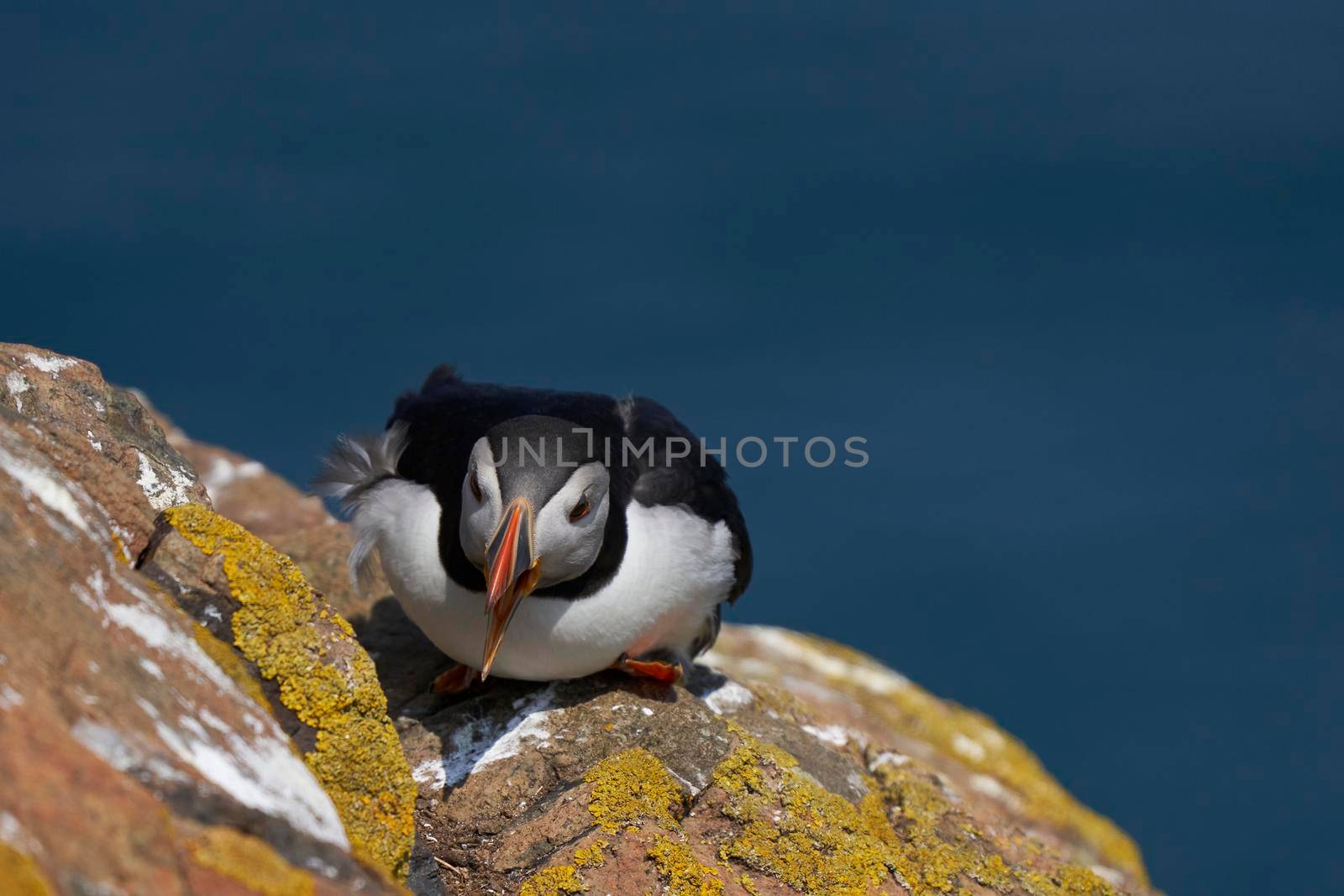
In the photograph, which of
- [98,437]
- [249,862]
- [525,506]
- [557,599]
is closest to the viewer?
[249,862]

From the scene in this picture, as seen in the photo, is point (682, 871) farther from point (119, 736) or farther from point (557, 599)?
point (119, 736)

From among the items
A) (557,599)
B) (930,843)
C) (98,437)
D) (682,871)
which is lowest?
(682,871)

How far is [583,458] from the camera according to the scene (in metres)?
4.51

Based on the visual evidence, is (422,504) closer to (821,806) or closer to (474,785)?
(474,785)

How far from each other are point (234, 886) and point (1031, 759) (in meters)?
7.16

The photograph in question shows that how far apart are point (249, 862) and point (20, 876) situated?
485 millimetres

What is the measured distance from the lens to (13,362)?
4.27 m

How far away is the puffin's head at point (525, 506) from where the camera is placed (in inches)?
168

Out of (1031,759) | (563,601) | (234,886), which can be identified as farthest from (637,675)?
(1031,759)

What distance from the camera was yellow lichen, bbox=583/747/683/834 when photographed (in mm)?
4332

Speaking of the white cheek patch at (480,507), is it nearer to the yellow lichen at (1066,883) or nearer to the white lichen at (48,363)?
the white lichen at (48,363)

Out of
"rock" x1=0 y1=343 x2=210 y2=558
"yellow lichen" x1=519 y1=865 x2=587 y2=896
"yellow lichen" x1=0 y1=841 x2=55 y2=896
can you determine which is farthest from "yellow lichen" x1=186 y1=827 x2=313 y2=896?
"yellow lichen" x1=519 y1=865 x2=587 y2=896

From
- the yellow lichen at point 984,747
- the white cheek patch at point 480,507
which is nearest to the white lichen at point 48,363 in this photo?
the white cheek patch at point 480,507

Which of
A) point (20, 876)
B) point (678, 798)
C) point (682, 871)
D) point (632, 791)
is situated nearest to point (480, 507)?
point (632, 791)
